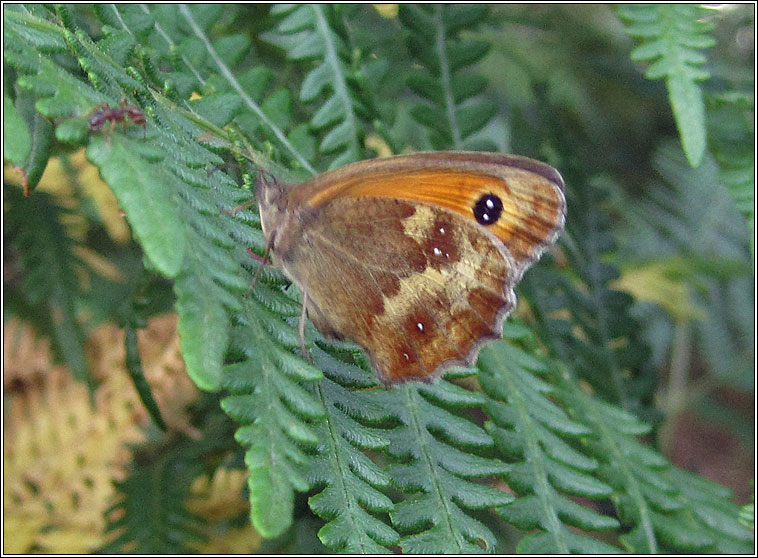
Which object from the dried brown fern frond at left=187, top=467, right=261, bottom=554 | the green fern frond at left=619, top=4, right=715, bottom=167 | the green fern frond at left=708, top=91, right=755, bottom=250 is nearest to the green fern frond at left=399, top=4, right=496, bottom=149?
the green fern frond at left=619, top=4, right=715, bottom=167

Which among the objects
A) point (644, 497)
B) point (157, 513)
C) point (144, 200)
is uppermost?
point (144, 200)

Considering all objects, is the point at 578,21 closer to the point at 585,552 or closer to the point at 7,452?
the point at 585,552

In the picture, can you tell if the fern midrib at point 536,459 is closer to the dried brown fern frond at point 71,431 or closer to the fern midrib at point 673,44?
the fern midrib at point 673,44

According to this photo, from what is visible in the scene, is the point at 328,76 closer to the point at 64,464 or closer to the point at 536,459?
the point at 536,459

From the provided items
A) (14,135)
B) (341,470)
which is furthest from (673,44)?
(14,135)

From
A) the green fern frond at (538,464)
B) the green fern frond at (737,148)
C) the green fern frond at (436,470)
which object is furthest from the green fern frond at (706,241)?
the green fern frond at (436,470)

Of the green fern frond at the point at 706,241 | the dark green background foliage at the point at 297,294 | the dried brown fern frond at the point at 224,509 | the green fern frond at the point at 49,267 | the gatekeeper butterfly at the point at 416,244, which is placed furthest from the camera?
the green fern frond at the point at 706,241

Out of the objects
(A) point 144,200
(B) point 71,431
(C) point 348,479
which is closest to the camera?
(A) point 144,200
